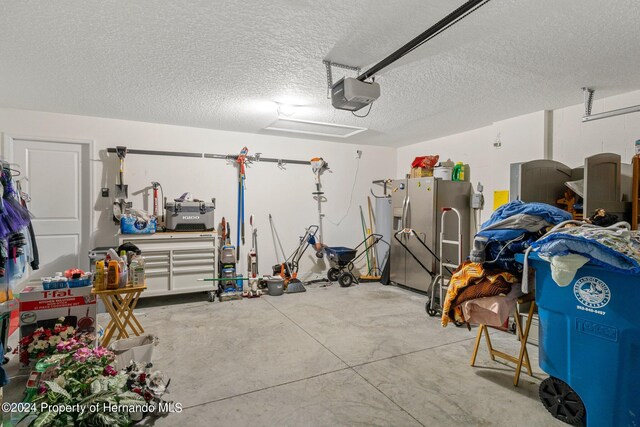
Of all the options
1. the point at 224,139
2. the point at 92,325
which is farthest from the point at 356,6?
the point at 224,139

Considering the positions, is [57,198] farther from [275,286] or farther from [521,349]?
[521,349]

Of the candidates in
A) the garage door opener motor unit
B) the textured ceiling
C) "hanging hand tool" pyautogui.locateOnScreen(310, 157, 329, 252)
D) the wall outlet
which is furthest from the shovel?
the wall outlet

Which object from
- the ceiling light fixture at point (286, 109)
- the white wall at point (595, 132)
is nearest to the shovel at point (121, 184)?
the ceiling light fixture at point (286, 109)

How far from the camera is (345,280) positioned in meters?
5.34

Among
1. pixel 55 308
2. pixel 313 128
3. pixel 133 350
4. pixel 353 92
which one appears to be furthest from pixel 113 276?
pixel 313 128

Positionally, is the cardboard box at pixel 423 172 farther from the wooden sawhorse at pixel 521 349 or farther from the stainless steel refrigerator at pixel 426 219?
the wooden sawhorse at pixel 521 349

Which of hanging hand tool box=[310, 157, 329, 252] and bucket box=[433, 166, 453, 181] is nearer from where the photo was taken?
bucket box=[433, 166, 453, 181]

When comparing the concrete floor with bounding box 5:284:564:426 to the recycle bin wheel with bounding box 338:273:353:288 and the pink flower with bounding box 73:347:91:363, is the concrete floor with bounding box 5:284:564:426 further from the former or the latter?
the recycle bin wheel with bounding box 338:273:353:288

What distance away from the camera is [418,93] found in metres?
3.37

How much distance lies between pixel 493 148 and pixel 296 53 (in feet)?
10.9

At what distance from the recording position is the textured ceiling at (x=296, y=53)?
77.5 inches

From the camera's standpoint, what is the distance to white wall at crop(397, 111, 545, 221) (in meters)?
3.99

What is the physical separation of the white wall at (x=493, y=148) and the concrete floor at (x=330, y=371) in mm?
2119

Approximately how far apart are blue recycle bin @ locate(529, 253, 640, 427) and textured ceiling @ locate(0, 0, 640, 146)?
156 centimetres
